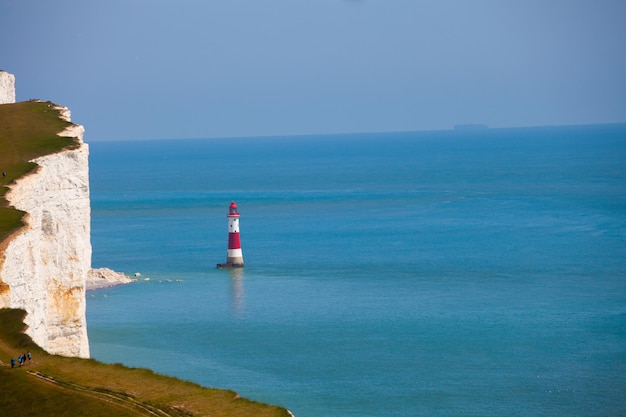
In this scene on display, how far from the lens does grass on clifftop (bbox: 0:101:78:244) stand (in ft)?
101

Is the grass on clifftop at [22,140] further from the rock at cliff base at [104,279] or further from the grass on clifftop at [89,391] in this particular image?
the rock at cliff base at [104,279]

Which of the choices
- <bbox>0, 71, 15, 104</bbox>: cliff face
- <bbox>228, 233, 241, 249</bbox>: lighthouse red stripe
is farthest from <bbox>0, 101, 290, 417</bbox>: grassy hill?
<bbox>228, 233, 241, 249</bbox>: lighthouse red stripe

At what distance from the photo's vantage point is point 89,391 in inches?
934

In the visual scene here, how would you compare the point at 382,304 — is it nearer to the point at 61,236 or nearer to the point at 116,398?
the point at 61,236

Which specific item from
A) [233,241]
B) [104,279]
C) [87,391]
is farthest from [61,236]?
[233,241]

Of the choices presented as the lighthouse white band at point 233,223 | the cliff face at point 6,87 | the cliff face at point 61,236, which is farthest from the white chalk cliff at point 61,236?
the lighthouse white band at point 233,223

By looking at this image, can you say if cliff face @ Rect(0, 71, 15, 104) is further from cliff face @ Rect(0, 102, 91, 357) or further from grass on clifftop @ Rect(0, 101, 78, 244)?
cliff face @ Rect(0, 102, 91, 357)

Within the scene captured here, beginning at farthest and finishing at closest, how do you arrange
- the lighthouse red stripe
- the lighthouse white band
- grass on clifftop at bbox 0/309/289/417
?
the lighthouse red stripe → the lighthouse white band → grass on clifftop at bbox 0/309/289/417

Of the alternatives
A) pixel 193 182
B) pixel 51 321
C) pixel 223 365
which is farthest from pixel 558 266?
pixel 193 182

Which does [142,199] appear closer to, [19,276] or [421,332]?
[421,332]

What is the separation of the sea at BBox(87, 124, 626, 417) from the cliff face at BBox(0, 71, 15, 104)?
10639mm

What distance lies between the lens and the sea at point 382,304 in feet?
139

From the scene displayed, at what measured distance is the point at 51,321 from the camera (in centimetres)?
3253

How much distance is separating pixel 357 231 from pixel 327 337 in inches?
1700
